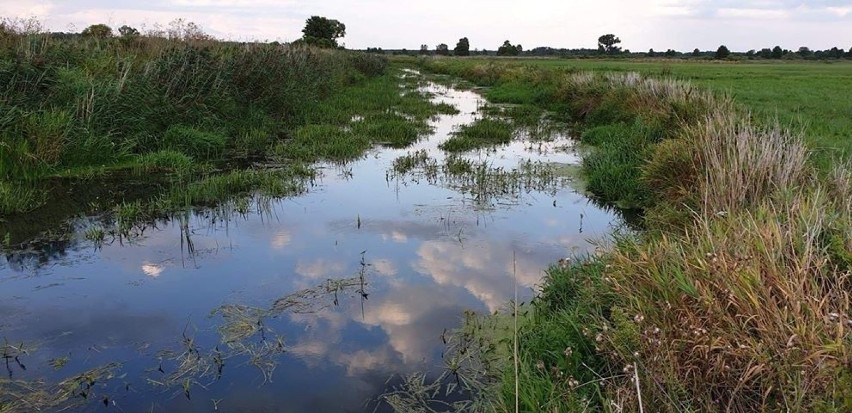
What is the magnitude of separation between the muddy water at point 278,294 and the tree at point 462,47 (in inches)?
4339

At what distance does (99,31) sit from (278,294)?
43.2 feet

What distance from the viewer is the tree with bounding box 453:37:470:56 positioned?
4507 inches

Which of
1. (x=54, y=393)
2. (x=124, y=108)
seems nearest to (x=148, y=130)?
(x=124, y=108)

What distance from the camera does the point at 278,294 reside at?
546cm

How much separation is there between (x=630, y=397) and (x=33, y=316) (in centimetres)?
484

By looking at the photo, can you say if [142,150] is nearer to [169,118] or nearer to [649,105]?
[169,118]

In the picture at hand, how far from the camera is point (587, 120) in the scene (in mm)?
17438

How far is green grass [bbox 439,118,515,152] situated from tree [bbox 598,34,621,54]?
10825 centimetres

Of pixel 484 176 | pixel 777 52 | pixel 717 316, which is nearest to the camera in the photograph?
pixel 717 316

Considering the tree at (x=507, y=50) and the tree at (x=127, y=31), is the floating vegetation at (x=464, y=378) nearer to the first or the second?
the tree at (x=127, y=31)

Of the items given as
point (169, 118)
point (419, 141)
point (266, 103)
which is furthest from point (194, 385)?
point (266, 103)

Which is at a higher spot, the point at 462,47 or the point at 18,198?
the point at 462,47

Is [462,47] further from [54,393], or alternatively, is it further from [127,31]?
[54,393]

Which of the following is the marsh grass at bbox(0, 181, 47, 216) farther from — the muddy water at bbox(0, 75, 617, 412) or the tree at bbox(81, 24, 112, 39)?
the tree at bbox(81, 24, 112, 39)
